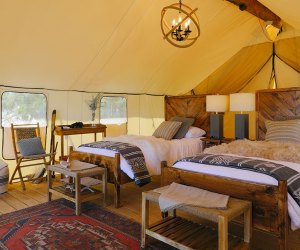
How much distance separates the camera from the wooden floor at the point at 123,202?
90.9 inches

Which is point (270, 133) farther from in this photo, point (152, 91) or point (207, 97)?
point (152, 91)

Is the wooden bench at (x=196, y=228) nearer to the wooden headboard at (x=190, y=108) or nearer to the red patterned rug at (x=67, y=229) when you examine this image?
the red patterned rug at (x=67, y=229)

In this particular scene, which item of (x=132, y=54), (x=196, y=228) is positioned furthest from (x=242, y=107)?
(x=196, y=228)

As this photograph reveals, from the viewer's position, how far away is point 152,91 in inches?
236

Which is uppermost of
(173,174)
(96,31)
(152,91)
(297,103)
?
(96,31)

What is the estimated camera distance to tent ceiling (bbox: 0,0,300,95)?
3.43 meters

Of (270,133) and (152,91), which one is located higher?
(152,91)

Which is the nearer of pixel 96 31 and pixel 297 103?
pixel 297 103

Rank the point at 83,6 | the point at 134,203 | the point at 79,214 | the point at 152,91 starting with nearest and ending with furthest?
the point at 79,214 → the point at 134,203 → the point at 83,6 → the point at 152,91

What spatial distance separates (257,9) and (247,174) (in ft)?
10.9

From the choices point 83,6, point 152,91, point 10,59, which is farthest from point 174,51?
point 10,59

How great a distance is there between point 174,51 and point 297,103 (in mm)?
2381

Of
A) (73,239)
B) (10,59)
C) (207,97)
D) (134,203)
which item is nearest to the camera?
(73,239)

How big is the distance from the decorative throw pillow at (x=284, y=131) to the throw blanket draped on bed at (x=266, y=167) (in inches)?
48.5
